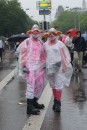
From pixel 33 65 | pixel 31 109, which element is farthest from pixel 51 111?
pixel 33 65

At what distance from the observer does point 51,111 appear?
9.85 metres

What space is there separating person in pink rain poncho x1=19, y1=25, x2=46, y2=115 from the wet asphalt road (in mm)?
374

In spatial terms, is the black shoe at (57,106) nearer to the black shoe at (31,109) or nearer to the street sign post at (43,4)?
the black shoe at (31,109)

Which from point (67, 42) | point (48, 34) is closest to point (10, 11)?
point (67, 42)

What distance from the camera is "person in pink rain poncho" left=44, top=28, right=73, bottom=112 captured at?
983cm

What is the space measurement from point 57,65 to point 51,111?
92 centimetres

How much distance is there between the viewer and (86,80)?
15898 millimetres

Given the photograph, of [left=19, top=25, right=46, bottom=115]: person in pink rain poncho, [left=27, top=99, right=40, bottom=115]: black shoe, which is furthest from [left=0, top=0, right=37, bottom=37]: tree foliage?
[left=27, top=99, right=40, bottom=115]: black shoe

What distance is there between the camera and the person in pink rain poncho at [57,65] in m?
9.83

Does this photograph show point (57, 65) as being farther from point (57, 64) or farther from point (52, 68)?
point (52, 68)

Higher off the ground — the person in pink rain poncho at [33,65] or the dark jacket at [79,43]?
the person in pink rain poncho at [33,65]

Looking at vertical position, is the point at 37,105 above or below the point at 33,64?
below

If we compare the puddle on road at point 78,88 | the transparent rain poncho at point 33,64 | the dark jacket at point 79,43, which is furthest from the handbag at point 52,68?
the dark jacket at point 79,43

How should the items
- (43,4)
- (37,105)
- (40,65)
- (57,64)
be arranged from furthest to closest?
1. (43,4)
2. (37,105)
3. (57,64)
4. (40,65)
